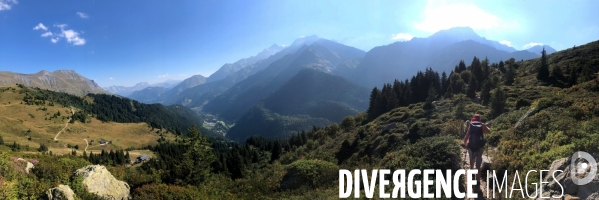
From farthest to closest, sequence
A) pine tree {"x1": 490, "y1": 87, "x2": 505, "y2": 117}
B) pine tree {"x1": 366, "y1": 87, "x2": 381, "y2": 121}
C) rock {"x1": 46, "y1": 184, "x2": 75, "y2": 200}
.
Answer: pine tree {"x1": 366, "y1": 87, "x2": 381, "y2": 121}, pine tree {"x1": 490, "y1": 87, "x2": 505, "y2": 117}, rock {"x1": 46, "y1": 184, "x2": 75, "y2": 200}

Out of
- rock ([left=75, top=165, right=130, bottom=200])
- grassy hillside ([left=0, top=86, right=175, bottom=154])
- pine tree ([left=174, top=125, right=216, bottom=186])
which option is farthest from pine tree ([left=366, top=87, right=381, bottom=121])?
grassy hillside ([left=0, top=86, right=175, bottom=154])

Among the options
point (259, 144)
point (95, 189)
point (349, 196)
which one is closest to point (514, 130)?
point (349, 196)

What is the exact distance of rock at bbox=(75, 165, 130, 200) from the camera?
14.7 meters

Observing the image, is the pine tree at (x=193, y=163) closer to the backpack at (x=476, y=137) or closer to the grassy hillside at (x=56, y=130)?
the backpack at (x=476, y=137)

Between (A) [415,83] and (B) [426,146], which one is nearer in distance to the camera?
(B) [426,146]

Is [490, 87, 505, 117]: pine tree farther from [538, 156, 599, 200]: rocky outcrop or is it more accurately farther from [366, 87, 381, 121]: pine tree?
[366, 87, 381, 121]: pine tree

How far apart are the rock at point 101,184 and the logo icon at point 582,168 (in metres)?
23.4

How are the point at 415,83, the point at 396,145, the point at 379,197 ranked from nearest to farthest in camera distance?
the point at 379,197 → the point at 396,145 → the point at 415,83

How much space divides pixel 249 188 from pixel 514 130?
2221 centimetres

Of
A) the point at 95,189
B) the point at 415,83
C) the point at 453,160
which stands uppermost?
the point at 415,83

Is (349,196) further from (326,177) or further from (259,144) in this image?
(259,144)

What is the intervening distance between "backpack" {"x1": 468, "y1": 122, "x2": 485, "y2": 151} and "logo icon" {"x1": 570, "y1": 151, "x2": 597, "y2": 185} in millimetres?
3316

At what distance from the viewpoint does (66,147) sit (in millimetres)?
117688

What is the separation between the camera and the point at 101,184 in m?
15.3
